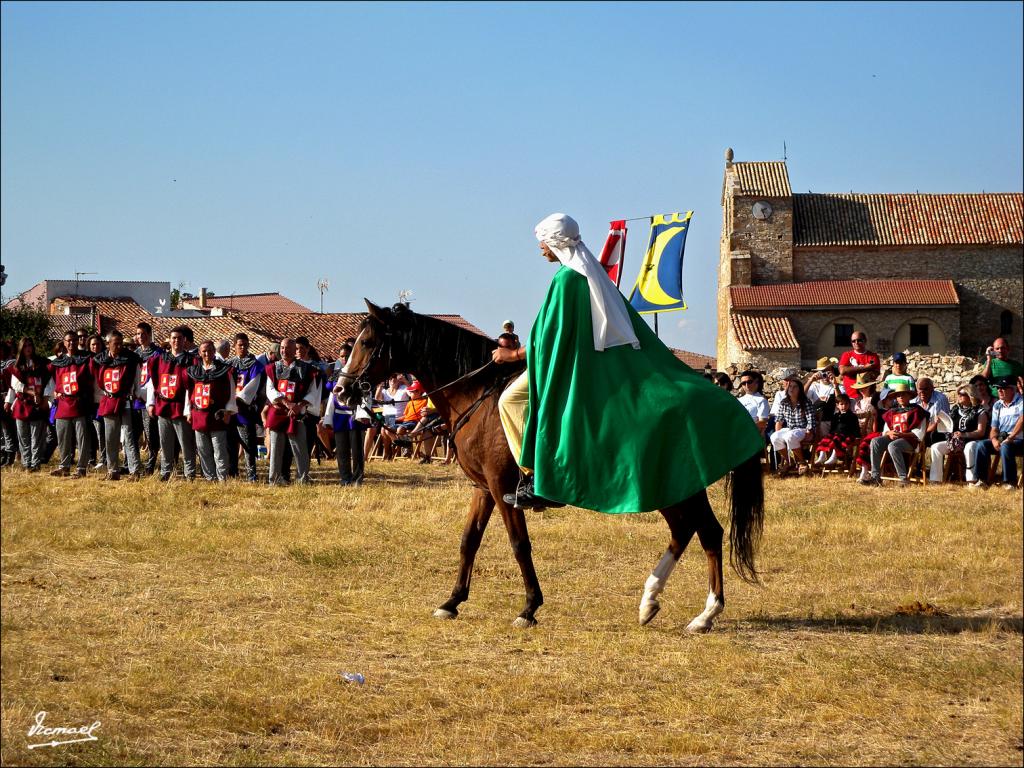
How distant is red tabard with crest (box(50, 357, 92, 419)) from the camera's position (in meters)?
17.2

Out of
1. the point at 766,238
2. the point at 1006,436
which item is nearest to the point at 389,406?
the point at 1006,436

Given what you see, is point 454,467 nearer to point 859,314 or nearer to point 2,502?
point 2,502

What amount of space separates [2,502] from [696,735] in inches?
384

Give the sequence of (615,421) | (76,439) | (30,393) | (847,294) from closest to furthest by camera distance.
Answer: (615,421) < (76,439) < (30,393) < (847,294)


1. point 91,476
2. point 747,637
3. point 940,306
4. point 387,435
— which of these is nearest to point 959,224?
point 940,306

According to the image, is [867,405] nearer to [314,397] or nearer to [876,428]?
[876,428]

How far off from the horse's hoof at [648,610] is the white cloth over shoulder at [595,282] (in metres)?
1.63

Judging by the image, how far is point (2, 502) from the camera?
43.1 feet

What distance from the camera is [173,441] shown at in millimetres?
17016

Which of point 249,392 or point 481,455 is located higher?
point 249,392

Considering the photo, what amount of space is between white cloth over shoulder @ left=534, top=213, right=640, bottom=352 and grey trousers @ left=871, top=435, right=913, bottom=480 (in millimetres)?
9808

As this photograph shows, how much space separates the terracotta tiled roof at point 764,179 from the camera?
220 feet

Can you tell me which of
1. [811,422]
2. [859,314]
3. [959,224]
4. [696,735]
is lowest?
[696,735]

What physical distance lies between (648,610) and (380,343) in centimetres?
269
